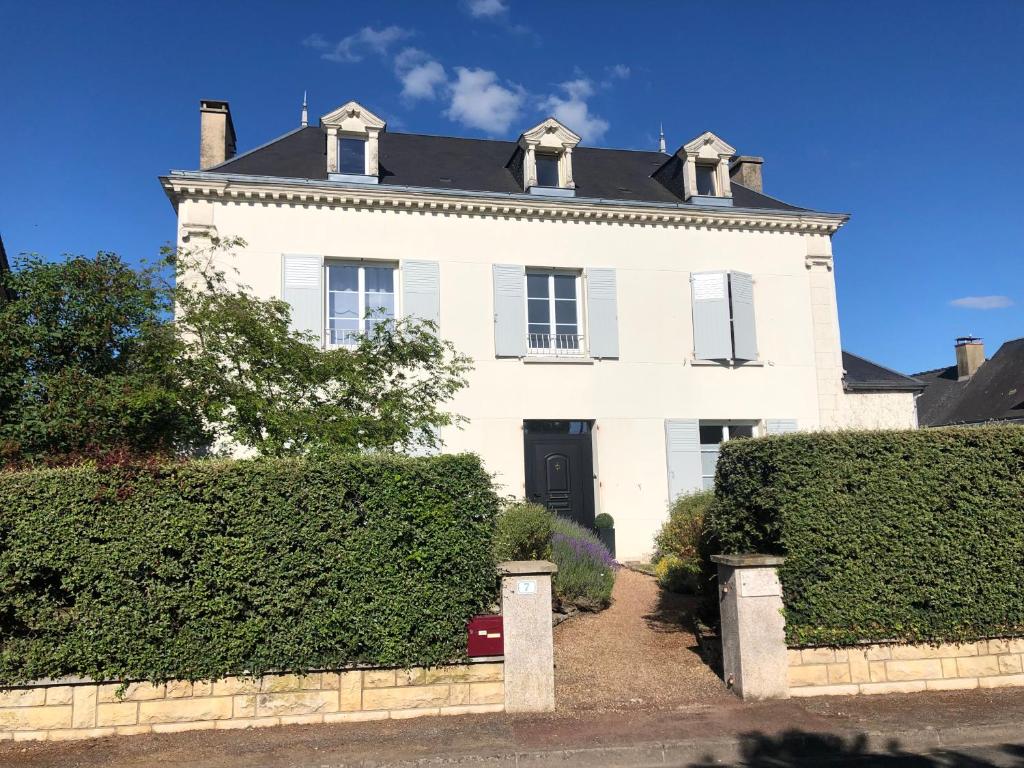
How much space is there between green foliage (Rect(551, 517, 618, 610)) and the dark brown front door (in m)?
3.34

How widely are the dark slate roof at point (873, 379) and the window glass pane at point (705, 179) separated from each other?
13.8 ft

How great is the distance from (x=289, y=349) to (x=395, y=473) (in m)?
2.64

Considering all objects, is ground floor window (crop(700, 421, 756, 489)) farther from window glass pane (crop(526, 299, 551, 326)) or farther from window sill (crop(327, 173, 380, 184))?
window sill (crop(327, 173, 380, 184))

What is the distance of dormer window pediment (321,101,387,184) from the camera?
475 inches

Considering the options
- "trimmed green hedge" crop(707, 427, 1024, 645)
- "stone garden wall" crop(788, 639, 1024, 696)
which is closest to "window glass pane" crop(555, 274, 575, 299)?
"trimmed green hedge" crop(707, 427, 1024, 645)

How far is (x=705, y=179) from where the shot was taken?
13.8m

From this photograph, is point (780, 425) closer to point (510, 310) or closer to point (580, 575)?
point (510, 310)

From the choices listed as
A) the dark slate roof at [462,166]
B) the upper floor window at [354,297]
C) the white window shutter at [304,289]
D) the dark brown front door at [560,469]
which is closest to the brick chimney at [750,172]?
the dark slate roof at [462,166]

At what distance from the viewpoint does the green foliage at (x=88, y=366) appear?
6.81m

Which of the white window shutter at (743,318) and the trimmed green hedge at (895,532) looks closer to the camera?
the trimmed green hedge at (895,532)

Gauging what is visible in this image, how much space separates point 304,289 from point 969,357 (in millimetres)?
27025

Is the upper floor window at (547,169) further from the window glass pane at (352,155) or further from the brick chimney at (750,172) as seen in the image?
the brick chimney at (750,172)

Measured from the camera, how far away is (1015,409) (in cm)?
2372

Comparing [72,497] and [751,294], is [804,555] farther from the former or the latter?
[751,294]
